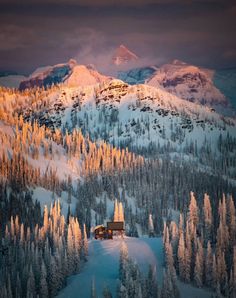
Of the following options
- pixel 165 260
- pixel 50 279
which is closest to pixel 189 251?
pixel 165 260

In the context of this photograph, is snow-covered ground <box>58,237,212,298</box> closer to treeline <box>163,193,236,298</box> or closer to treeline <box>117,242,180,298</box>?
treeline <box>117,242,180,298</box>

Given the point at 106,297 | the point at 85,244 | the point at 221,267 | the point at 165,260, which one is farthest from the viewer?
the point at 85,244

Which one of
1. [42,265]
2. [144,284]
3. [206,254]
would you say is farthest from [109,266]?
[206,254]

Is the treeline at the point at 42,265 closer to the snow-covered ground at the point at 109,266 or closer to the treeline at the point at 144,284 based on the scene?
the snow-covered ground at the point at 109,266

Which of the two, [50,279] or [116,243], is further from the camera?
[116,243]

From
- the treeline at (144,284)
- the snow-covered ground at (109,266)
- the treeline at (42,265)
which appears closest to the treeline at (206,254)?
the snow-covered ground at (109,266)

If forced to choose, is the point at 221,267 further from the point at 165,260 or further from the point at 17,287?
the point at 17,287

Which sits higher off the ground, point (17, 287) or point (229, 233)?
point (229, 233)
